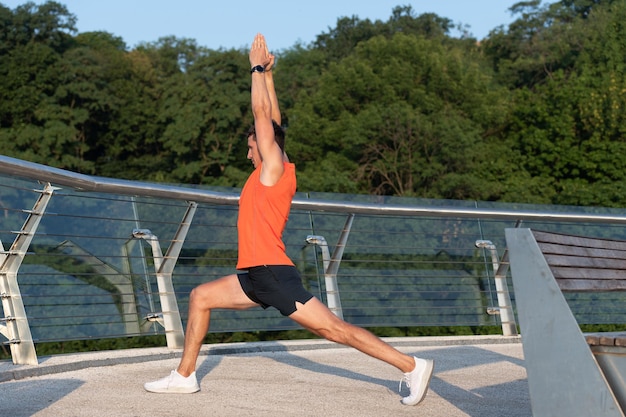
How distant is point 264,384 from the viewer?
20.0 feet

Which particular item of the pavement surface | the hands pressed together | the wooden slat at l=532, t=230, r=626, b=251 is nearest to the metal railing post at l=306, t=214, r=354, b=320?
the pavement surface

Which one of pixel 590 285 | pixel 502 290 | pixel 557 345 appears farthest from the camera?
pixel 502 290

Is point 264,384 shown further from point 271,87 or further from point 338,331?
point 271,87

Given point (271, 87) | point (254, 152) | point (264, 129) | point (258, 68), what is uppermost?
point (258, 68)

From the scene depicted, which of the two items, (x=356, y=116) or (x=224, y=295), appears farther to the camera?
(x=356, y=116)

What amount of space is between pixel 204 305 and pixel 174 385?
44cm

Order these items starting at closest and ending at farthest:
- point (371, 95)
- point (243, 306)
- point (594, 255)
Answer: point (594, 255) → point (243, 306) → point (371, 95)

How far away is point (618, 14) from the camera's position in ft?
188

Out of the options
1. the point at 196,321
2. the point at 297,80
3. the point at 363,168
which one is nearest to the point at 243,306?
the point at 196,321

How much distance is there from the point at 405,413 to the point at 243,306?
1.02 metres

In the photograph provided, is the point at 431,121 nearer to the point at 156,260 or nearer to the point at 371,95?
the point at 371,95

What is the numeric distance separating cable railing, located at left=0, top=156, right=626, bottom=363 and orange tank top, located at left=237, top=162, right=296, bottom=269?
1224mm

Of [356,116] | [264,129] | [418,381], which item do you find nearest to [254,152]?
[264,129]

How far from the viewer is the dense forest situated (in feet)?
159
